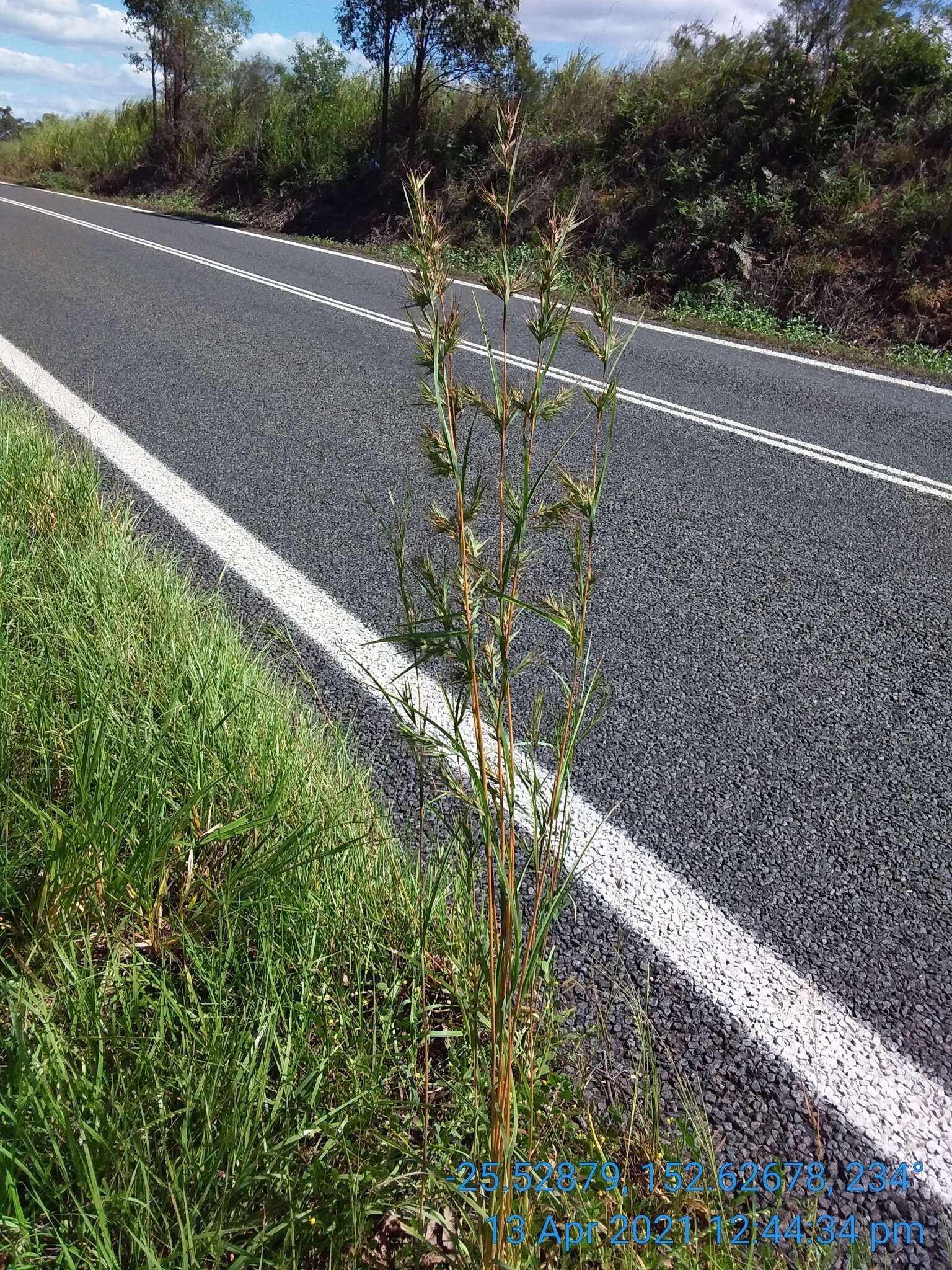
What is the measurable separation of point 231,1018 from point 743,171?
12.2 metres

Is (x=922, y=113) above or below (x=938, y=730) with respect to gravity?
above

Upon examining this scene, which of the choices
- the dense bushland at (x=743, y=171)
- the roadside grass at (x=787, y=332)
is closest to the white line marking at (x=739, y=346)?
the roadside grass at (x=787, y=332)

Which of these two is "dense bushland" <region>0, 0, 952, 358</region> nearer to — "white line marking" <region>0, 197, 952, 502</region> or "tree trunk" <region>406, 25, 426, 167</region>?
"tree trunk" <region>406, 25, 426, 167</region>

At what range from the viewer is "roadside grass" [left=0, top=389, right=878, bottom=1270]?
1.28m

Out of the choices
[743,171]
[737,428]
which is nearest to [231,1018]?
[737,428]

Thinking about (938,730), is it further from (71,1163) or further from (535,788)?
(71,1163)

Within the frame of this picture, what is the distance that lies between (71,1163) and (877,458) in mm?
5074

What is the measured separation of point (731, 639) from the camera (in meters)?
3.30

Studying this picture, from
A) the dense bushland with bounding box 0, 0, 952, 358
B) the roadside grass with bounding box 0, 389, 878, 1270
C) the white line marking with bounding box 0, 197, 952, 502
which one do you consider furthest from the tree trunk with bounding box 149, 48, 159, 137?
the roadside grass with bounding box 0, 389, 878, 1270

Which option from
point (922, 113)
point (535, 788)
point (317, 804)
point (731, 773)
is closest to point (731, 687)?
point (731, 773)

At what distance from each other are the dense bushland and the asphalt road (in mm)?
2610

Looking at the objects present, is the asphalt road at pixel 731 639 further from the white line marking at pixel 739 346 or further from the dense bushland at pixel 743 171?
the dense bushland at pixel 743 171

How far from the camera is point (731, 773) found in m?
2.59

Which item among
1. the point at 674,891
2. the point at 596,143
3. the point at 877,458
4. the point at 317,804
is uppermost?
the point at 596,143
